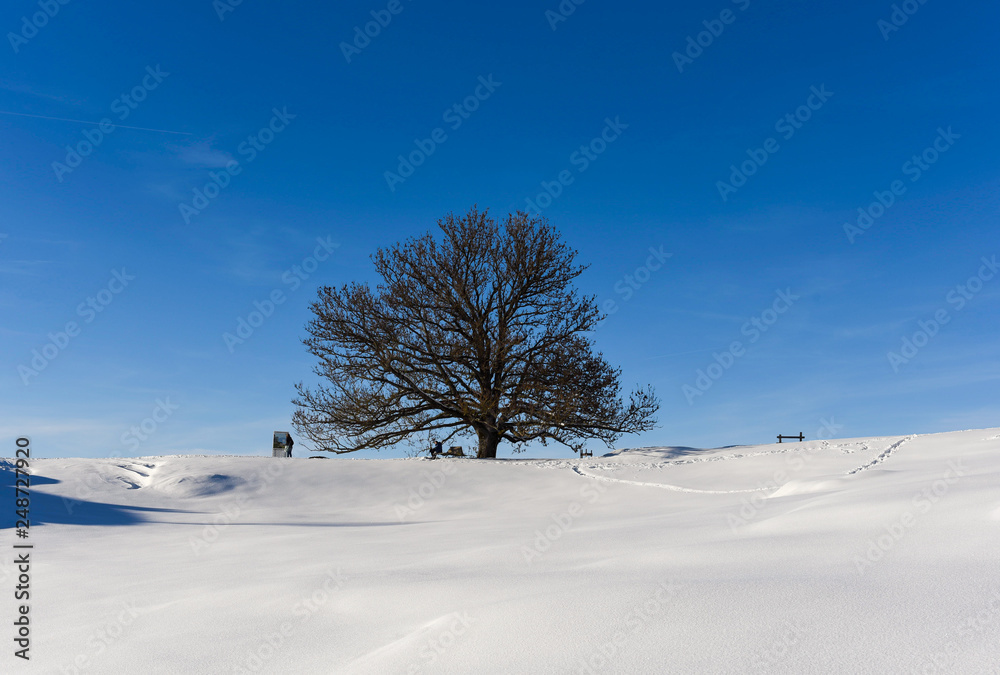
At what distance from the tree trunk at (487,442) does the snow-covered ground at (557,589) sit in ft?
25.2

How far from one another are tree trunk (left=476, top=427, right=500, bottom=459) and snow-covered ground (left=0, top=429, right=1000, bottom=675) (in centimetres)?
767

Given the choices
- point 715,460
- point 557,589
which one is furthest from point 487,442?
point 557,589

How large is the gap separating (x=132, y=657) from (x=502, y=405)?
41.9ft

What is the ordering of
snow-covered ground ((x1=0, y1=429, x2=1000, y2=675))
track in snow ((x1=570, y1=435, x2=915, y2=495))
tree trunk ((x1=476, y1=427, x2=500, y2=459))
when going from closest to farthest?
snow-covered ground ((x1=0, y1=429, x2=1000, y2=675)) < track in snow ((x1=570, y1=435, x2=915, y2=495)) < tree trunk ((x1=476, y1=427, x2=500, y2=459))

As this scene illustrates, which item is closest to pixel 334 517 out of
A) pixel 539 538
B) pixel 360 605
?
pixel 539 538

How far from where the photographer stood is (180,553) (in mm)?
6297

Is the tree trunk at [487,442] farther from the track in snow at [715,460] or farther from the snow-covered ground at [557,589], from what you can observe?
the snow-covered ground at [557,589]

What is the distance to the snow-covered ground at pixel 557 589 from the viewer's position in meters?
2.56

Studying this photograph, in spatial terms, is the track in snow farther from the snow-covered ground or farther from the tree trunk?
the tree trunk

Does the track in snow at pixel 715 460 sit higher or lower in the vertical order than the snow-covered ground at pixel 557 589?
higher

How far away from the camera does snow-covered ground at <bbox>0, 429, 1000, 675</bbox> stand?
2.56m

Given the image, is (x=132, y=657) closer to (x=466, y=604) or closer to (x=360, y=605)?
(x=360, y=605)

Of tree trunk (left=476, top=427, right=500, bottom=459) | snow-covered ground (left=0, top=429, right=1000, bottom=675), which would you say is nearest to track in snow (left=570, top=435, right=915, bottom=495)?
snow-covered ground (left=0, top=429, right=1000, bottom=675)

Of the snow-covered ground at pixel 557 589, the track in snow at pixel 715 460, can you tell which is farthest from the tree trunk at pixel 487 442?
the snow-covered ground at pixel 557 589
